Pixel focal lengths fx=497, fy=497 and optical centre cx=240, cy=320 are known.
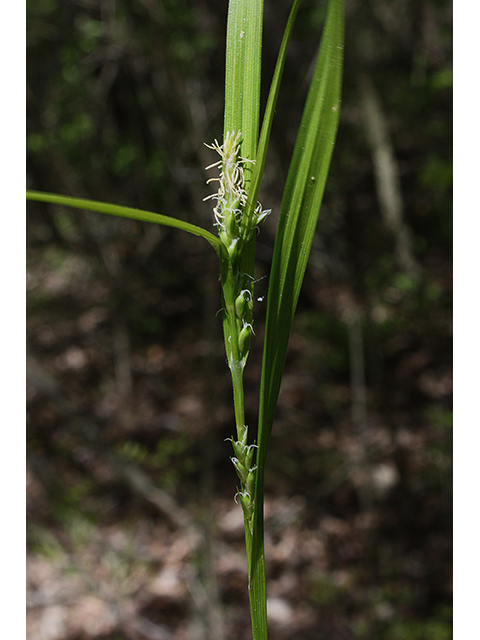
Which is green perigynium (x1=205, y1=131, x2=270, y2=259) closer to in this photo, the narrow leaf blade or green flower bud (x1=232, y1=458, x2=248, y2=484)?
the narrow leaf blade

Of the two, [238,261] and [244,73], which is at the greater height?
[244,73]

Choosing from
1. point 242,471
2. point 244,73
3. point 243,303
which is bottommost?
point 242,471

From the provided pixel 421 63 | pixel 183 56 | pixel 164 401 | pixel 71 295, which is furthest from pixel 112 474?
pixel 421 63

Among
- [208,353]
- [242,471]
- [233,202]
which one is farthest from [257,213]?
[208,353]

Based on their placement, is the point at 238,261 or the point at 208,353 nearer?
the point at 238,261

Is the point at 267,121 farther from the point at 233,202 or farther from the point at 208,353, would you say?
the point at 208,353

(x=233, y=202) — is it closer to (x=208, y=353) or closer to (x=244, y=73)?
(x=244, y=73)
